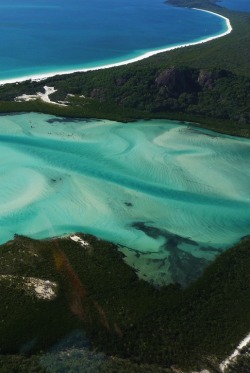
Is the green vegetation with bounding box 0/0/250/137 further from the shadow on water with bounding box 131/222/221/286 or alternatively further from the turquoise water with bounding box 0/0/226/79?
the shadow on water with bounding box 131/222/221/286

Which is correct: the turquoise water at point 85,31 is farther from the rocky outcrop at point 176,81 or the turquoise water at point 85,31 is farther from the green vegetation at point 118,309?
the green vegetation at point 118,309

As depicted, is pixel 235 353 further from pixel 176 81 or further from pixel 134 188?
pixel 176 81

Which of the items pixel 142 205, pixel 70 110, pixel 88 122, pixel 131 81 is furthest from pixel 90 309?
pixel 131 81

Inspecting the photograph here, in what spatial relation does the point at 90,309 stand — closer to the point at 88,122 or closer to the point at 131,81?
the point at 88,122

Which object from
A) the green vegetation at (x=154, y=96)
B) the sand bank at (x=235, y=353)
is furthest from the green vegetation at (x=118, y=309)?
the green vegetation at (x=154, y=96)

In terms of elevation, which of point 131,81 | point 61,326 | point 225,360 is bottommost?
point 225,360

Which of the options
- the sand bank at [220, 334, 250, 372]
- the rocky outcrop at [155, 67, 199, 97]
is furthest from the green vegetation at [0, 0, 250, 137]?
the sand bank at [220, 334, 250, 372]

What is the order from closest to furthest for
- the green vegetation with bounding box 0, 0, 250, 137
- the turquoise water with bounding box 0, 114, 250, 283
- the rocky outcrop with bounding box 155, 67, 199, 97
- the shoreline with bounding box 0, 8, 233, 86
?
the turquoise water with bounding box 0, 114, 250, 283
the green vegetation with bounding box 0, 0, 250, 137
the rocky outcrop with bounding box 155, 67, 199, 97
the shoreline with bounding box 0, 8, 233, 86
